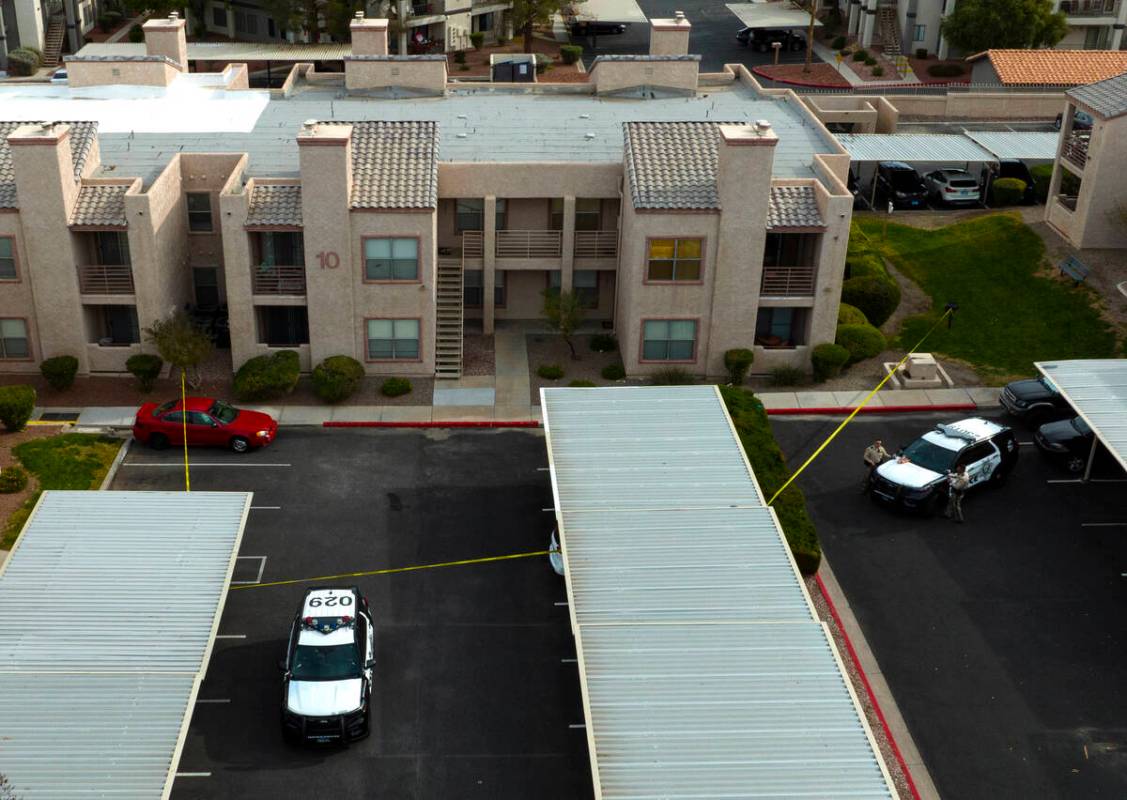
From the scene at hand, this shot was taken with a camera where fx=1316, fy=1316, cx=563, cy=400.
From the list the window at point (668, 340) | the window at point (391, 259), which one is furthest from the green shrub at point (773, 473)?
the window at point (391, 259)

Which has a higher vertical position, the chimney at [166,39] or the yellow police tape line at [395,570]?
the chimney at [166,39]

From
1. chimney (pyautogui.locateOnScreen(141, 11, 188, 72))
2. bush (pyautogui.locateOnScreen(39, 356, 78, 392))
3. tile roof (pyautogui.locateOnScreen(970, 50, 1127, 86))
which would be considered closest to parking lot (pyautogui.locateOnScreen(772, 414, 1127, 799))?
bush (pyautogui.locateOnScreen(39, 356, 78, 392))

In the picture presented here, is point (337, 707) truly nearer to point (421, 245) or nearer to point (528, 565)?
point (528, 565)

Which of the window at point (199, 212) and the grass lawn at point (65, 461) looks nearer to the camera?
the grass lawn at point (65, 461)

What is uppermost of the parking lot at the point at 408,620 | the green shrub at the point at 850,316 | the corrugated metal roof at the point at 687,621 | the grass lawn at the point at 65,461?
the corrugated metal roof at the point at 687,621

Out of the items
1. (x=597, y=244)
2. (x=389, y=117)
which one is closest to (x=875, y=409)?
(x=597, y=244)

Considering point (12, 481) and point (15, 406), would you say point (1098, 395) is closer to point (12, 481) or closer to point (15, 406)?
point (12, 481)

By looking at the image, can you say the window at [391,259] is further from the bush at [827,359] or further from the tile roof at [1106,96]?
the tile roof at [1106,96]
